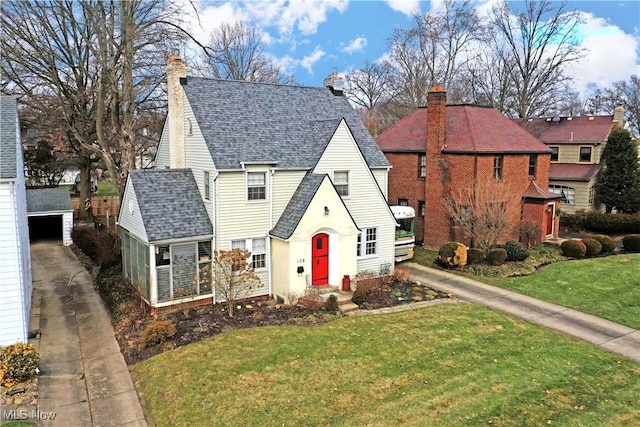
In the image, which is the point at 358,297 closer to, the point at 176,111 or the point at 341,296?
the point at 341,296

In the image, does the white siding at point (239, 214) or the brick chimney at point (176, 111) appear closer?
the white siding at point (239, 214)

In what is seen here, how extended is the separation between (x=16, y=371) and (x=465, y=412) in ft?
37.8

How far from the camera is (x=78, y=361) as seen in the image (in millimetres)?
13766

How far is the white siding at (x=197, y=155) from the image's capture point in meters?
17.6

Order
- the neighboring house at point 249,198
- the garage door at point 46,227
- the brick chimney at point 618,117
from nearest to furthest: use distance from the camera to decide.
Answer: the neighboring house at point 249,198 < the garage door at point 46,227 < the brick chimney at point 618,117

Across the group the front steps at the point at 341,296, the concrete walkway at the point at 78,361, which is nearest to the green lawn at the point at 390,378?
the concrete walkway at the point at 78,361

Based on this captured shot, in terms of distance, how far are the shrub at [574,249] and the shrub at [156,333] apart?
2121 centimetres

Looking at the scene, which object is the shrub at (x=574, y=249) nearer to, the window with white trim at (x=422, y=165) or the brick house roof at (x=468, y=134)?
the brick house roof at (x=468, y=134)

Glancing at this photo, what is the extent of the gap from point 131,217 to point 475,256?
53.8ft

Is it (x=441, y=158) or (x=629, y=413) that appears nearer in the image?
(x=629, y=413)

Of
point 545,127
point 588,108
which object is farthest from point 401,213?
point 588,108

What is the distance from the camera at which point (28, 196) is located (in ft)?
102

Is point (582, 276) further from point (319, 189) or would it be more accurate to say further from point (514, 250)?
point (319, 189)

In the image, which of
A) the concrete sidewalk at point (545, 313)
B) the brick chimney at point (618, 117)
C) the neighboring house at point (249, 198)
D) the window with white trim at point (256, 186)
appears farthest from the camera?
the brick chimney at point (618, 117)
